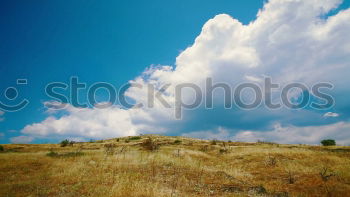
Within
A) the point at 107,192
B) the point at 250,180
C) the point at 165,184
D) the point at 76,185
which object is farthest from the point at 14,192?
the point at 250,180

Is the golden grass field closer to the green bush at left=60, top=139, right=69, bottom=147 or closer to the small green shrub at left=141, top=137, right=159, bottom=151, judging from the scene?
the small green shrub at left=141, top=137, right=159, bottom=151

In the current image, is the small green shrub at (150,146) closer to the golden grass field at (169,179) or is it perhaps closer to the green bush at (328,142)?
the golden grass field at (169,179)

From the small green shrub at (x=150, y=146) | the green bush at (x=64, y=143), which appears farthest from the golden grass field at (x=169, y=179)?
the green bush at (x=64, y=143)

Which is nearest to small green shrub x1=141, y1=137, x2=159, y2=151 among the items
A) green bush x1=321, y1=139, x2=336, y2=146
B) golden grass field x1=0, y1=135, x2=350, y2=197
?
golden grass field x1=0, y1=135, x2=350, y2=197

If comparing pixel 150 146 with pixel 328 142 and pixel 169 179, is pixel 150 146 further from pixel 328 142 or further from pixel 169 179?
pixel 328 142

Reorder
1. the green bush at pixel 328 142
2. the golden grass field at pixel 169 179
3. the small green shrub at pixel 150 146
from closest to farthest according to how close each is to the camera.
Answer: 1. the golden grass field at pixel 169 179
2. the small green shrub at pixel 150 146
3. the green bush at pixel 328 142

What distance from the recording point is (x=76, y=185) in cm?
1088

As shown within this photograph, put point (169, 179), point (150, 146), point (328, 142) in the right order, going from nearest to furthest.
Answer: point (169, 179) → point (150, 146) → point (328, 142)

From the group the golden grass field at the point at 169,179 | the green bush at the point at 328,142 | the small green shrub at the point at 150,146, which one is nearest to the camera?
the golden grass field at the point at 169,179

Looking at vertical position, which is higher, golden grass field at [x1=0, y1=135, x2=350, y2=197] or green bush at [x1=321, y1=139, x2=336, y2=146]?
golden grass field at [x1=0, y1=135, x2=350, y2=197]

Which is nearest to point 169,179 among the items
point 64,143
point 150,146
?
point 150,146

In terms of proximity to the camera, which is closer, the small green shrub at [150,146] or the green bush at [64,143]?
the small green shrub at [150,146]

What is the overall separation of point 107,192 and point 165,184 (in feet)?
10.1

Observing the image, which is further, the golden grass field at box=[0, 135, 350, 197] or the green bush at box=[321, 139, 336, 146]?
the green bush at box=[321, 139, 336, 146]
